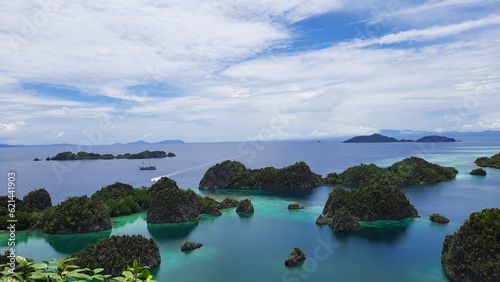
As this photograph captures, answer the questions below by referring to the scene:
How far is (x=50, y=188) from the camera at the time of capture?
343ft

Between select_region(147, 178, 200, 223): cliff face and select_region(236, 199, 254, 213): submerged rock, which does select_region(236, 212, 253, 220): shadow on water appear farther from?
select_region(147, 178, 200, 223): cliff face

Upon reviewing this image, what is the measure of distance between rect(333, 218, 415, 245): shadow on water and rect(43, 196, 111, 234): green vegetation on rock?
3224 cm

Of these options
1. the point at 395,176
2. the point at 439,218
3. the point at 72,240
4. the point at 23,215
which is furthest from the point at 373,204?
the point at 23,215

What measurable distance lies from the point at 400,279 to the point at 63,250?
36574mm

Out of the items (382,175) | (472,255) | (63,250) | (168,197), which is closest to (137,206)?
(168,197)

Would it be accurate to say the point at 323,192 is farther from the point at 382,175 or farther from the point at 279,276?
the point at 279,276

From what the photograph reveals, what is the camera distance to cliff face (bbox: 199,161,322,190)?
90.9 m

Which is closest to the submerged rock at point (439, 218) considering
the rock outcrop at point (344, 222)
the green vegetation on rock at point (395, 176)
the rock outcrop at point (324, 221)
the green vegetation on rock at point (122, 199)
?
the rock outcrop at point (344, 222)

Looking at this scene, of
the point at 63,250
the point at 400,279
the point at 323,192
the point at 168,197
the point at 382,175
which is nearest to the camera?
the point at 400,279

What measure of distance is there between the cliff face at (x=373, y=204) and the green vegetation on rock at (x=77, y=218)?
33038 mm

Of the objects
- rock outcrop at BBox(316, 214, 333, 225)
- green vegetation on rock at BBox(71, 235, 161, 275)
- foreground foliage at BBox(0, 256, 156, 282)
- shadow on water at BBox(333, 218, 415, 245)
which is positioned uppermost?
foreground foliage at BBox(0, 256, 156, 282)

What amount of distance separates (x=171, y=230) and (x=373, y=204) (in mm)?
29735

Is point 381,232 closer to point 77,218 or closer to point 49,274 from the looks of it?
point 77,218

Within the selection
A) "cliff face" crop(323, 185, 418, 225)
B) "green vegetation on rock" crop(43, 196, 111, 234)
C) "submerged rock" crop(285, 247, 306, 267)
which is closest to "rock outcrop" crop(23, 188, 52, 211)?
"green vegetation on rock" crop(43, 196, 111, 234)
